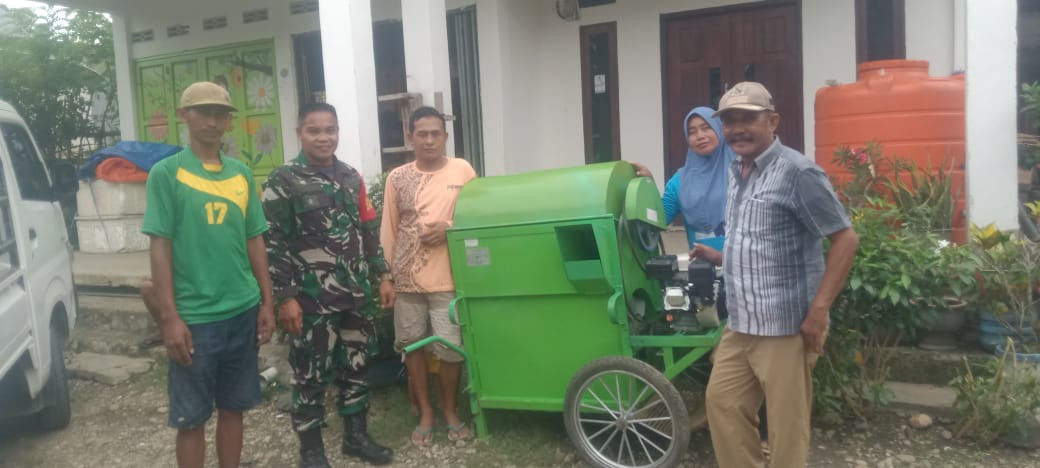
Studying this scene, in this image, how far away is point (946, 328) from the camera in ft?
13.0

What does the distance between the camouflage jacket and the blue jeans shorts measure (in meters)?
0.31

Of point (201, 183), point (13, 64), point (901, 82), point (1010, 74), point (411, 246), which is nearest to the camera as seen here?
point (201, 183)

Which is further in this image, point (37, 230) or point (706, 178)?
point (37, 230)

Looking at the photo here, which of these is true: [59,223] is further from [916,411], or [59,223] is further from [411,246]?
[916,411]

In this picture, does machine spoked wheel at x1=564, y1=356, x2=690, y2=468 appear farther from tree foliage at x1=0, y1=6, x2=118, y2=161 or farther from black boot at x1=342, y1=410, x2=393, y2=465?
tree foliage at x1=0, y1=6, x2=118, y2=161

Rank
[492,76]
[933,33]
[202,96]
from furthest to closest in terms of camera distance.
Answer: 1. [492,76]
2. [933,33]
3. [202,96]

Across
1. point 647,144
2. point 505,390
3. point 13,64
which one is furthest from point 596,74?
point 13,64

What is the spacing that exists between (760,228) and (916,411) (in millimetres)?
1862

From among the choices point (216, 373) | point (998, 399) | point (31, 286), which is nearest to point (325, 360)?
point (216, 373)

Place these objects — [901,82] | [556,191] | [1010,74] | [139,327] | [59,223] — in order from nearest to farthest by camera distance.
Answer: [556,191], [1010,74], [59,223], [901,82], [139,327]

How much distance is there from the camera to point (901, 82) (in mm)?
5125

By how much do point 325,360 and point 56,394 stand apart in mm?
1968

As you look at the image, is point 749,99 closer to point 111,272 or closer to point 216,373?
point 216,373

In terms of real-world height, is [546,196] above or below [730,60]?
below
